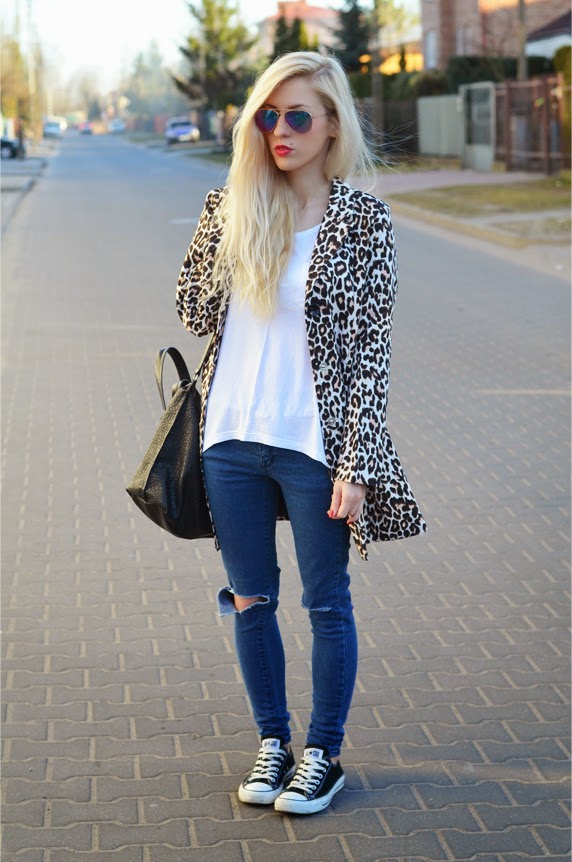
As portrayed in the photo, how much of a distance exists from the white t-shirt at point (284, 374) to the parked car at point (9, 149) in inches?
2251

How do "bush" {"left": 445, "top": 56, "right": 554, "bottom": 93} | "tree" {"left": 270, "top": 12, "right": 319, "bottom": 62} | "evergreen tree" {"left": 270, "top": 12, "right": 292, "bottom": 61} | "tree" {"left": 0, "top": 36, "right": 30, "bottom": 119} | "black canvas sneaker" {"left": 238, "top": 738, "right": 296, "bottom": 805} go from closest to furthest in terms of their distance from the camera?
"black canvas sneaker" {"left": 238, "top": 738, "right": 296, "bottom": 805}
"bush" {"left": 445, "top": 56, "right": 554, "bottom": 93}
"tree" {"left": 270, "top": 12, "right": 319, "bottom": 62}
"evergreen tree" {"left": 270, "top": 12, "right": 292, "bottom": 61}
"tree" {"left": 0, "top": 36, "right": 30, "bottom": 119}

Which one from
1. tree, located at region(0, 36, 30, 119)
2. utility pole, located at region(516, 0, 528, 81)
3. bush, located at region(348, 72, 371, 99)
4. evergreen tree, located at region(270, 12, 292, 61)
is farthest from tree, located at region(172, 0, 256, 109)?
utility pole, located at region(516, 0, 528, 81)

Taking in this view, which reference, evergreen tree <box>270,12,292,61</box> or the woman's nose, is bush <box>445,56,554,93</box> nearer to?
evergreen tree <box>270,12,292,61</box>

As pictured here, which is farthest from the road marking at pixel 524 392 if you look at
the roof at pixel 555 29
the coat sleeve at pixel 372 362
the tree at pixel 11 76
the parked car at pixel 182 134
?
the parked car at pixel 182 134

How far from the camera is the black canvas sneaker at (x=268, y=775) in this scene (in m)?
3.53

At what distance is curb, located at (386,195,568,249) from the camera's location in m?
18.1

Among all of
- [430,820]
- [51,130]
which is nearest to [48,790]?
[430,820]

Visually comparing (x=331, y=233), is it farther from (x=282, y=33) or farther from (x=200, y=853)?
(x=282, y=33)

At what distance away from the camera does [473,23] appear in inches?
1911

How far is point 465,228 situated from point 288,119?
700 inches

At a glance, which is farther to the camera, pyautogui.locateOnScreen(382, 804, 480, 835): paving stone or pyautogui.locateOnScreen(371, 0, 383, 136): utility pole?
pyautogui.locateOnScreen(371, 0, 383, 136): utility pole

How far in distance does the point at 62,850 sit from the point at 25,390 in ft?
20.3

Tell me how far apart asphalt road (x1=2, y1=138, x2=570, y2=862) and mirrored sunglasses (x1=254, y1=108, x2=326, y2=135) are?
5.98 ft

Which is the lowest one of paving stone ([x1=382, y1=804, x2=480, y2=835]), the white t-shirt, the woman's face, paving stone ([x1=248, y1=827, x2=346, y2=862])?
paving stone ([x1=382, y1=804, x2=480, y2=835])
